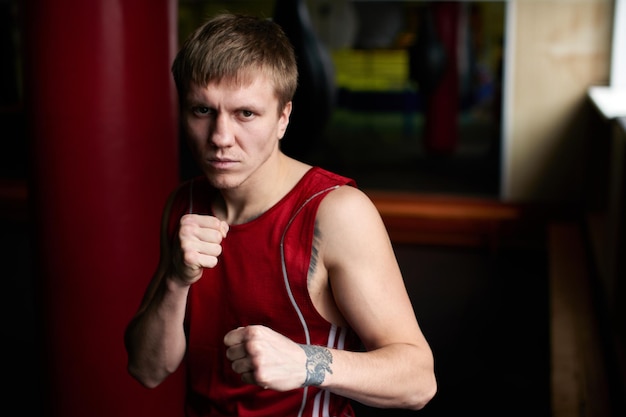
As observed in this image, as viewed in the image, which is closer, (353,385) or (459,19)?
(353,385)

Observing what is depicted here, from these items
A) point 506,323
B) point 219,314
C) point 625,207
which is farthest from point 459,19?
point 219,314

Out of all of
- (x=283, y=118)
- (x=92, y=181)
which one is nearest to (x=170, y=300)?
(x=283, y=118)

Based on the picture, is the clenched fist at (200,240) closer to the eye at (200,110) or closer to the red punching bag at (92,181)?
the eye at (200,110)

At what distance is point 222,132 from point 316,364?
0.42 m

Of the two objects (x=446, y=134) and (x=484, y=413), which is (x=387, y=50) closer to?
(x=446, y=134)

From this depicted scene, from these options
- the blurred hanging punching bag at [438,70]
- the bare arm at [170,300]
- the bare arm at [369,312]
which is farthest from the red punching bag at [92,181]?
the blurred hanging punching bag at [438,70]

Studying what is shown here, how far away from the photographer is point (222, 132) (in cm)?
138

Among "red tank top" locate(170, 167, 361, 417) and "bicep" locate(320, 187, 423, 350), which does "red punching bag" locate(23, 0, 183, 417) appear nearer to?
"red tank top" locate(170, 167, 361, 417)

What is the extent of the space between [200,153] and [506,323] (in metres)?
3.30

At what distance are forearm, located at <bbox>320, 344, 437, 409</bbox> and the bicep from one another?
39 millimetres

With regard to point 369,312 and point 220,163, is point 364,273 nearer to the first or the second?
point 369,312

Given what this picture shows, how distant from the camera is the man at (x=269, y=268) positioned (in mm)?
1359

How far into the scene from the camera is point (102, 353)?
8.68 ft

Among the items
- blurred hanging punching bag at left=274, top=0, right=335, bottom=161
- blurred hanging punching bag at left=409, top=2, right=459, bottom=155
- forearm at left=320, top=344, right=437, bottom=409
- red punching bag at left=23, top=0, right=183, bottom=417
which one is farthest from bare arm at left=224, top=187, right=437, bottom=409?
blurred hanging punching bag at left=409, top=2, right=459, bottom=155
